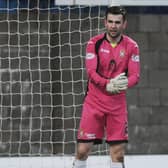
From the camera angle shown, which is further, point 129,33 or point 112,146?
point 129,33

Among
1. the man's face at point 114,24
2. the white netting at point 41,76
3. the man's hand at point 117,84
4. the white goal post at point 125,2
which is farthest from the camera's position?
the white netting at point 41,76

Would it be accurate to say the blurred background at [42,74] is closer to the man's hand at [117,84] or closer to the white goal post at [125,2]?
the white goal post at [125,2]

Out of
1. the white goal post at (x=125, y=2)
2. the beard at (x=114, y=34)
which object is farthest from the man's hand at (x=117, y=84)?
the white goal post at (x=125, y=2)

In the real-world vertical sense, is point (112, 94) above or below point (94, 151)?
above

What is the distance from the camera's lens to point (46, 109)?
6.51 meters

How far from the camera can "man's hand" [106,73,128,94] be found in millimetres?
4438

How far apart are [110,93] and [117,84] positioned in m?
0.13

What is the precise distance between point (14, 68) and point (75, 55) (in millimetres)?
579

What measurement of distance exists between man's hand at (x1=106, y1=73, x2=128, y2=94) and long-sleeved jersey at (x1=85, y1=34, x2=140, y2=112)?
0.26 feet

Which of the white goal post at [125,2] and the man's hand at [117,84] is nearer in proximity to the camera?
the man's hand at [117,84]

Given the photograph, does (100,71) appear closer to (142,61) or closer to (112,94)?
(112,94)

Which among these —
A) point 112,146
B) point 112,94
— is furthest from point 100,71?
point 112,146

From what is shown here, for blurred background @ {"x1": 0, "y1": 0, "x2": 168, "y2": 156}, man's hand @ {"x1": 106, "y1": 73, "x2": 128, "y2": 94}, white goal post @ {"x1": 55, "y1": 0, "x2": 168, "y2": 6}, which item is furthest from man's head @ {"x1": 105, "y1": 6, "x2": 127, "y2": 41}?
blurred background @ {"x1": 0, "y1": 0, "x2": 168, "y2": 156}

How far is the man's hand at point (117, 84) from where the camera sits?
4438mm
